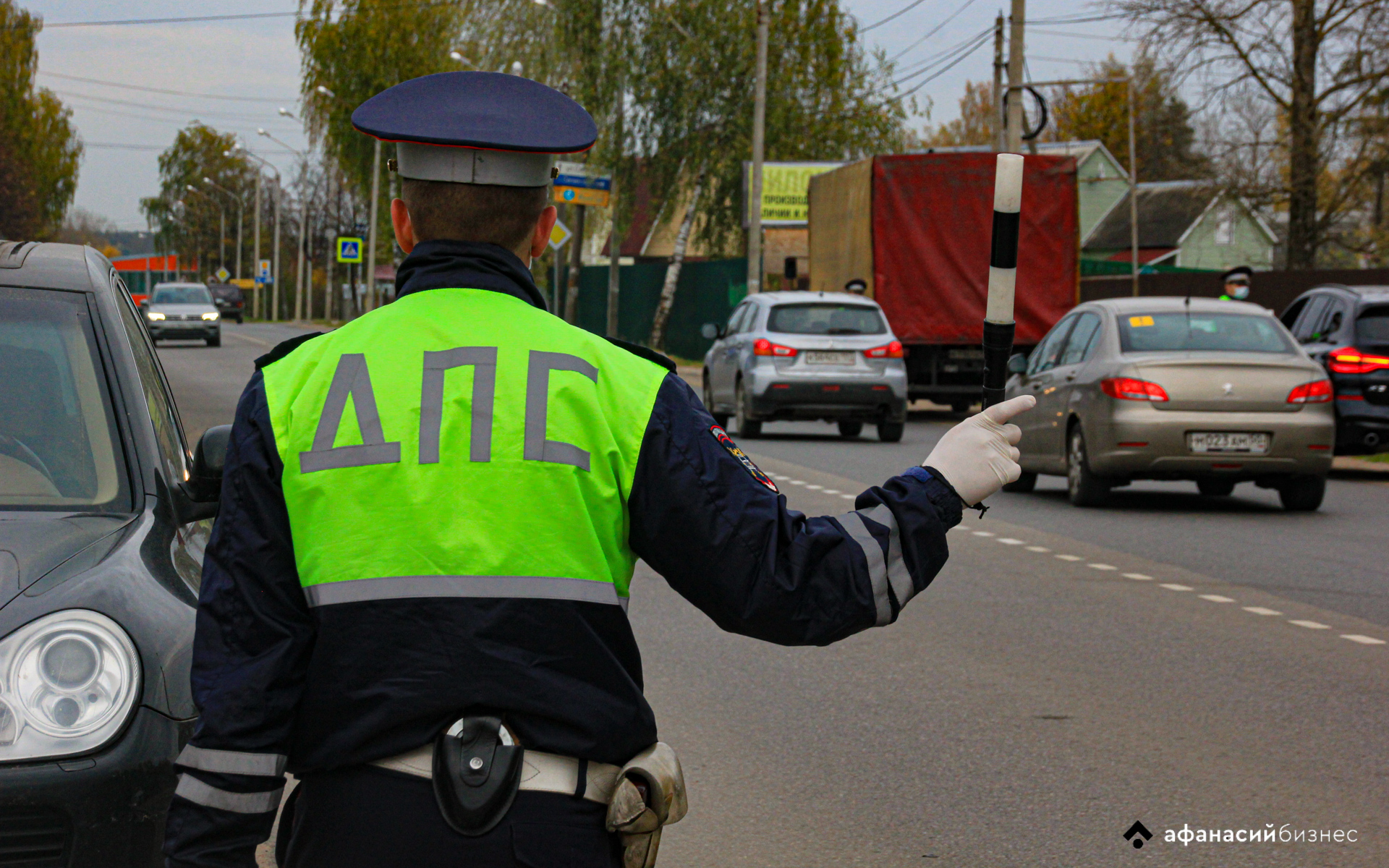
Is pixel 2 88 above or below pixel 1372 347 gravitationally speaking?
above

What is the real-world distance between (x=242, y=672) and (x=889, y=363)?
17.9 m

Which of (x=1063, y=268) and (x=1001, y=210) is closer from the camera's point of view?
(x=1001, y=210)

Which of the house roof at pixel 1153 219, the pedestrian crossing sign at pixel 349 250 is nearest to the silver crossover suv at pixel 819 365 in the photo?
the pedestrian crossing sign at pixel 349 250

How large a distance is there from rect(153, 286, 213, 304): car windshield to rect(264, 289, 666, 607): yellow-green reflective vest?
43.5 m

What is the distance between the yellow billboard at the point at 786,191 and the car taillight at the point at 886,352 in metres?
23.0

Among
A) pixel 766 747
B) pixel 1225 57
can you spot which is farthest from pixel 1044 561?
pixel 1225 57

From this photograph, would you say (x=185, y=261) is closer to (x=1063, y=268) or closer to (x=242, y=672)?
(x=1063, y=268)

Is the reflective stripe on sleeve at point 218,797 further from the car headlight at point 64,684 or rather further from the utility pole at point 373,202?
the utility pole at point 373,202

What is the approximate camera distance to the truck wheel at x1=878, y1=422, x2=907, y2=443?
65.6 ft

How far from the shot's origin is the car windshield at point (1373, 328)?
1566 cm

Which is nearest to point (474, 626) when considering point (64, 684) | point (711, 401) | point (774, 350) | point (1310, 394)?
point (64, 684)

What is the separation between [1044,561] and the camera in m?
9.98

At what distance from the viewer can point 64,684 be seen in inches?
112

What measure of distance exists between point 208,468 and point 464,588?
1782 millimetres
